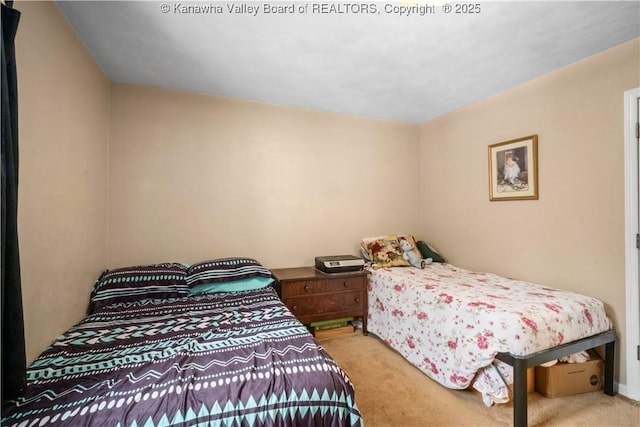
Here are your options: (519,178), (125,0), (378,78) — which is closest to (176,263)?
(125,0)

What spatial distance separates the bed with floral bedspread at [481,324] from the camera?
5.60 feet

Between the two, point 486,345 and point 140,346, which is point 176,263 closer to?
point 140,346

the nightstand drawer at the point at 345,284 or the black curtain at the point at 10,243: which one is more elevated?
the black curtain at the point at 10,243

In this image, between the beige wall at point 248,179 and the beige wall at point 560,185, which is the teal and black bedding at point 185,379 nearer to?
the beige wall at point 248,179

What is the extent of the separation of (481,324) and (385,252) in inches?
54.8

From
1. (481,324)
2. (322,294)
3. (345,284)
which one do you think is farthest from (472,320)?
(322,294)

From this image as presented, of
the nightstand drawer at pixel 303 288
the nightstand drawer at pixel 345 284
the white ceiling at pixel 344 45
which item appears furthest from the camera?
the nightstand drawer at pixel 345 284

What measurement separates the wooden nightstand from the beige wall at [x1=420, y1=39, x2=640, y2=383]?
1292 mm

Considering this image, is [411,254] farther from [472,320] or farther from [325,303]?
[472,320]

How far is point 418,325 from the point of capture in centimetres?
233

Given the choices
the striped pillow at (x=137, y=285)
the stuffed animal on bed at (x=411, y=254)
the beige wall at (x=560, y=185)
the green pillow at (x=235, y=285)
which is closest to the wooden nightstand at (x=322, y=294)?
the green pillow at (x=235, y=285)

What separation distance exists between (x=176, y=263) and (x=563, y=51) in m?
3.53

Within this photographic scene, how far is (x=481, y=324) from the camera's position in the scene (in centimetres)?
183

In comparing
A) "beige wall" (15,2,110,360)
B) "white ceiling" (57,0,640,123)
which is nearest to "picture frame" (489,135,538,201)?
"white ceiling" (57,0,640,123)
